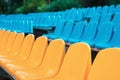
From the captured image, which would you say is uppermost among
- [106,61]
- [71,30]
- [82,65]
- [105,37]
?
[106,61]

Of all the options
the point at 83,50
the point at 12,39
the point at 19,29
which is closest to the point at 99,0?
the point at 19,29

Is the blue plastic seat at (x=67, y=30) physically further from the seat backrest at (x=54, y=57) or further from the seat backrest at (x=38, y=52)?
the seat backrest at (x=54, y=57)

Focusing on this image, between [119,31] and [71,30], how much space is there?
1.43 metres

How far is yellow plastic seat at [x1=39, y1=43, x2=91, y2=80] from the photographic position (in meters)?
2.00

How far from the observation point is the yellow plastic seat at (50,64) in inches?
98.8

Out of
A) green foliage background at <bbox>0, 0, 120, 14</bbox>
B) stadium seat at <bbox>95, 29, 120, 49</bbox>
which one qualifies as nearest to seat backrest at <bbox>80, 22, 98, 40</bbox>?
stadium seat at <bbox>95, 29, 120, 49</bbox>

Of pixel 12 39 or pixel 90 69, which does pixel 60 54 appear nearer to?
pixel 90 69

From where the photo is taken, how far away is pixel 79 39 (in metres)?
4.43

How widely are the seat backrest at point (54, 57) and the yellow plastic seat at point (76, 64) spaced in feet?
0.40

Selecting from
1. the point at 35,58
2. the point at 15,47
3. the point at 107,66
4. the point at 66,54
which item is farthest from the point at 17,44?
the point at 107,66

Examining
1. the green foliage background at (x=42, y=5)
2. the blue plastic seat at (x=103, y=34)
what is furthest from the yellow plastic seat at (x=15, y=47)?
the green foliage background at (x=42, y=5)

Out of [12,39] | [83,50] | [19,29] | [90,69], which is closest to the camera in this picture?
[90,69]

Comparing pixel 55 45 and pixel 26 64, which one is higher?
pixel 55 45

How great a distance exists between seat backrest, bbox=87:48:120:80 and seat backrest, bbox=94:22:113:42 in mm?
2044
